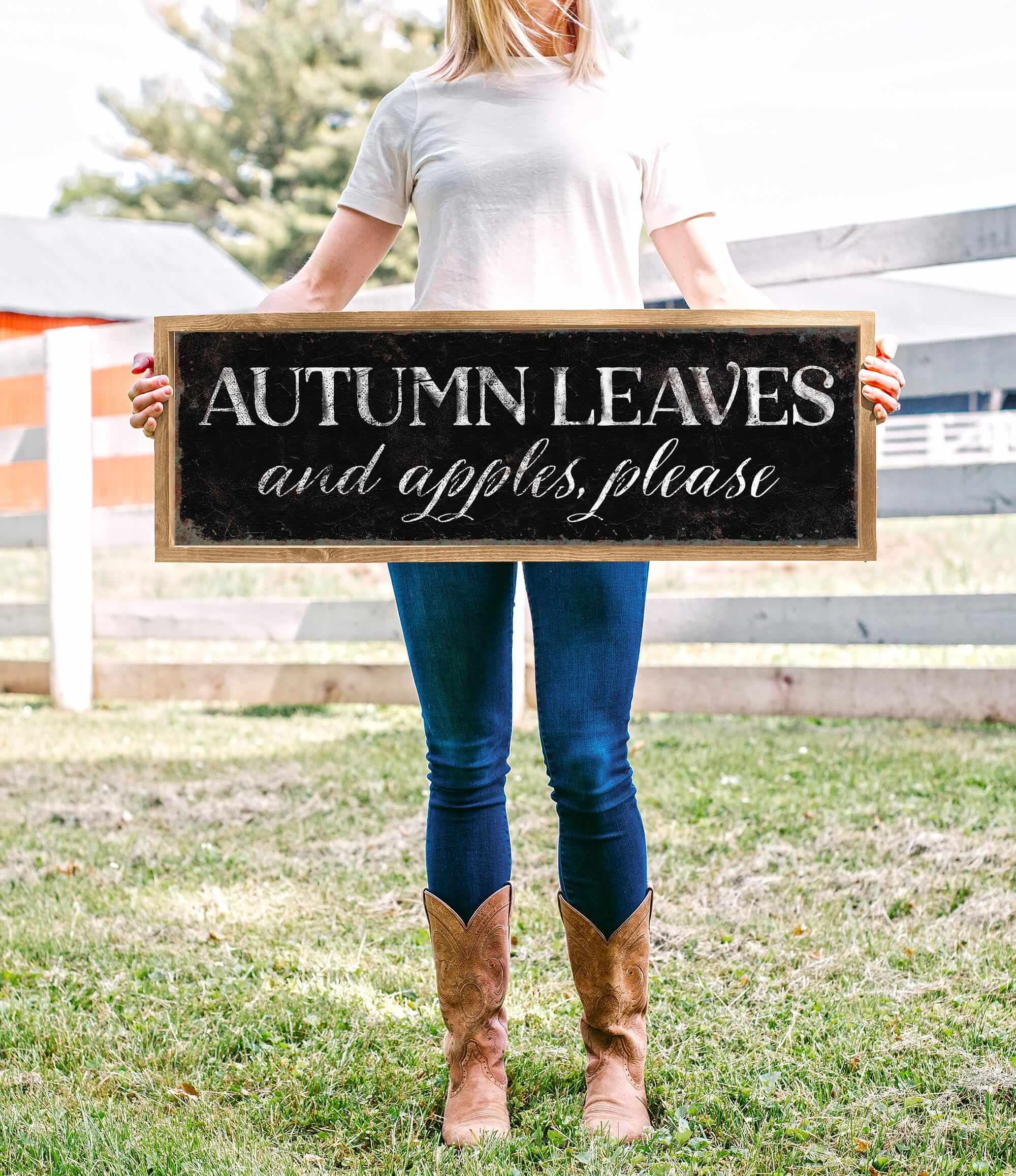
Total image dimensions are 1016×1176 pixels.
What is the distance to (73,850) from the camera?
3.38 metres

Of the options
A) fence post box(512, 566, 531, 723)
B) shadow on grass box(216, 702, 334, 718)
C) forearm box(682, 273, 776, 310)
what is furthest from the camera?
shadow on grass box(216, 702, 334, 718)

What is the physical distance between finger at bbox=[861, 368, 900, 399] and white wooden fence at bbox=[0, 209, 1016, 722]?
2822mm

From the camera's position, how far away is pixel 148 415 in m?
1.84

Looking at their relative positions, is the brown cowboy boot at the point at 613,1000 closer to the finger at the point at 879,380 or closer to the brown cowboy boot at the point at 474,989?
the brown cowboy boot at the point at 474,989

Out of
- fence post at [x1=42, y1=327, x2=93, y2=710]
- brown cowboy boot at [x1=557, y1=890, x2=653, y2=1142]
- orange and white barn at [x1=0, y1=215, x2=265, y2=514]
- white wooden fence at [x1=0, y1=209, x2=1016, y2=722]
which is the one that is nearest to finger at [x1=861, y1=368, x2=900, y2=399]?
brown cowboy boot at [x1=557, y1=890, x2=653, y2=1142]

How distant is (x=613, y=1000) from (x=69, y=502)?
4.31m

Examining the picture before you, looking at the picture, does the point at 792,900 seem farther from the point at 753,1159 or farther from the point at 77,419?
the point at 77,419

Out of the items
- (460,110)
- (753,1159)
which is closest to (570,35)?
(460,110)

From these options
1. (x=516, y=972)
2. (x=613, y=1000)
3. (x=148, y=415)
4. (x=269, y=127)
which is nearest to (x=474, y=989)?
(x=613, y=1000)

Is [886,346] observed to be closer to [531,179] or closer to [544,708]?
[531,179]

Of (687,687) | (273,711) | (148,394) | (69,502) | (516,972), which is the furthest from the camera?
(273,711)

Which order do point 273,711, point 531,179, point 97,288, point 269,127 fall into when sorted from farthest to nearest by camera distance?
point 269,127 → point 97,288 → point 273,711 → point 531,179

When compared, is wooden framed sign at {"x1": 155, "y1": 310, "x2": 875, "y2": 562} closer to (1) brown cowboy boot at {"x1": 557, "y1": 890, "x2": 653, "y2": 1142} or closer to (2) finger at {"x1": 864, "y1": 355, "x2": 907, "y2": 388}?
(2) finger at {"x1": 864, "y1": 355, "x2": 907, "y2": 388}

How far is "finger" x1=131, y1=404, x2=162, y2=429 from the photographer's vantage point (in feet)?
6.02
